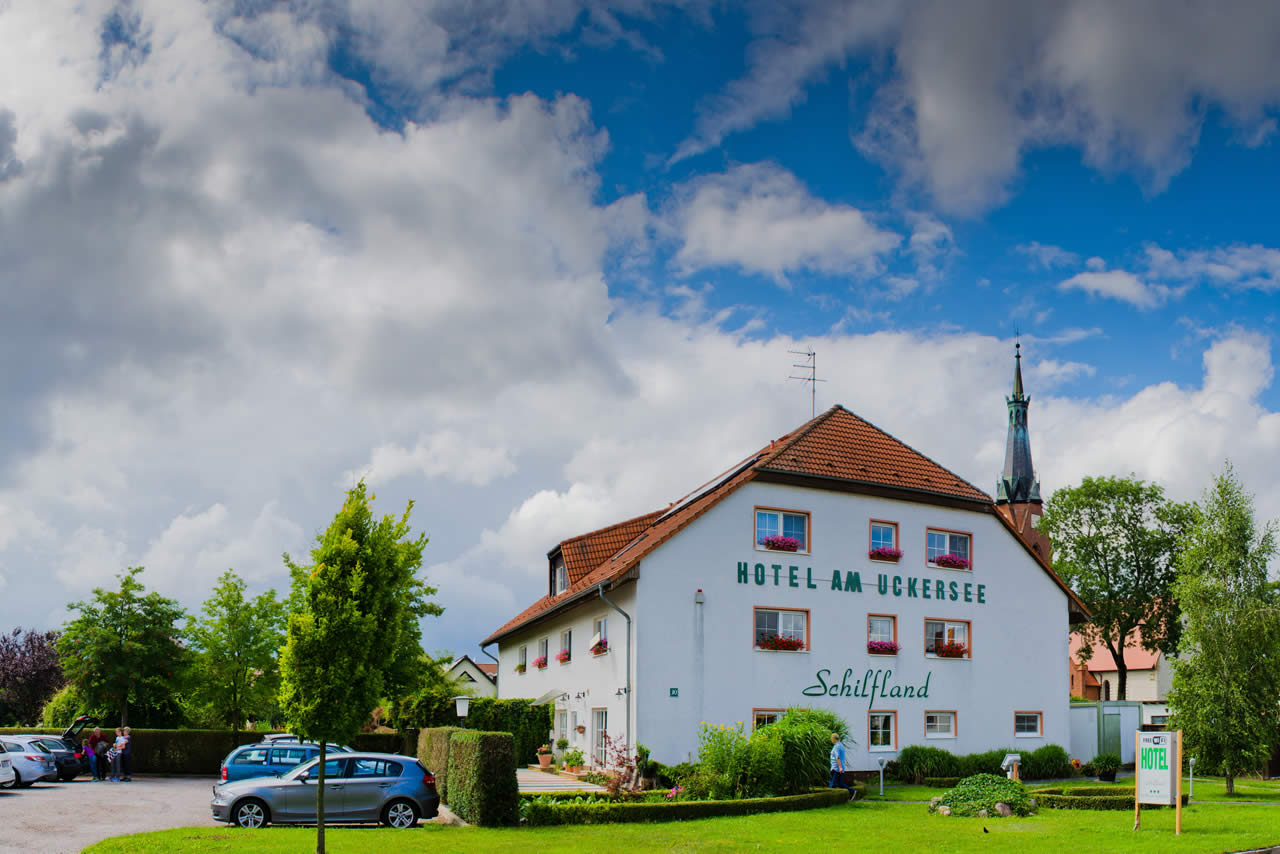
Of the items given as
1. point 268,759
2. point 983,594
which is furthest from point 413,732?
point 983,594

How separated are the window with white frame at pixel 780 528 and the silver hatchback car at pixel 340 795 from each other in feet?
40.0

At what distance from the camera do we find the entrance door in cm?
3381

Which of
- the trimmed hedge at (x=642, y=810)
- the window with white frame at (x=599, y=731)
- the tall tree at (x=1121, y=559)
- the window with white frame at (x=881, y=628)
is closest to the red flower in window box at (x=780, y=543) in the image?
the window with white frame at (x=881, y=628)

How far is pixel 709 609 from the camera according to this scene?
2684 cm

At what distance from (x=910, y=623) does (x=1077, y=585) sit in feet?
114

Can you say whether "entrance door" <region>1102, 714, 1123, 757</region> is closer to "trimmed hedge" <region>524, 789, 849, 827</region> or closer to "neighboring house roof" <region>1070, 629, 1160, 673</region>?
"trimmed hedge" <region>524, 789, 849, 827</region>

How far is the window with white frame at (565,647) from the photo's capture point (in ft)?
104

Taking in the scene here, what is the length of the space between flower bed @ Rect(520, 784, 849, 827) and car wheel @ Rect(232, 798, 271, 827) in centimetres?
448

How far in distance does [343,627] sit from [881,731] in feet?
61.9

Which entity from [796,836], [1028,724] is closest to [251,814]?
[796,836]

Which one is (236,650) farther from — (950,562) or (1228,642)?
→ (1228,642)

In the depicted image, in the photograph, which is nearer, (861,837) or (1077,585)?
(861,837)

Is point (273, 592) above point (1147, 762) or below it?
above

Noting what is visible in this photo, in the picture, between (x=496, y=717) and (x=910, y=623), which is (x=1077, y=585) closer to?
(x=910, y=623)
